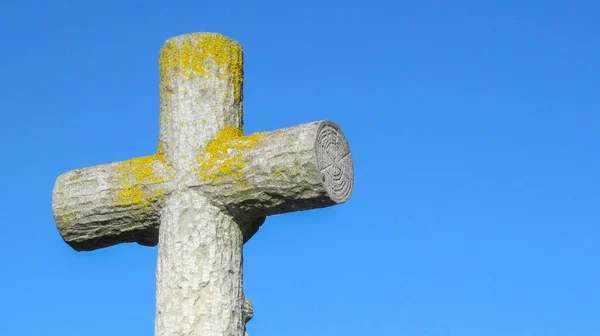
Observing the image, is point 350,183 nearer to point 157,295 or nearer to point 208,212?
point 208,212

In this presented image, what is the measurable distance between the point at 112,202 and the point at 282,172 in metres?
1.27

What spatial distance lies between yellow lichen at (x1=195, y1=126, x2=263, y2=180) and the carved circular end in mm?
432

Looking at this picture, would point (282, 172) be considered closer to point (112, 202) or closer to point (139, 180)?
point (139, 180)

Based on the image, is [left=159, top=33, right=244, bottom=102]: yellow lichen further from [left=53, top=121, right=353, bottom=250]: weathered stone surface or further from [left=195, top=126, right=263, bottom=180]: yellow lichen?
[left=53, top=121, right=353, bottom=250]: weathered stone surface

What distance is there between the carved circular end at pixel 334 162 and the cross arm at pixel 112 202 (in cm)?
102

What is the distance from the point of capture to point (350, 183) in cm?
698

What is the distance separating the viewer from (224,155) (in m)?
6.87

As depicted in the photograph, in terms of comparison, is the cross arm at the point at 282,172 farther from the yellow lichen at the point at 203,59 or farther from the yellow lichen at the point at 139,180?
the yellow lichen at the point at 203,59

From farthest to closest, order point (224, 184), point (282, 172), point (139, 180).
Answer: point (139, 180) < point (224, 184) < point (282, 172)

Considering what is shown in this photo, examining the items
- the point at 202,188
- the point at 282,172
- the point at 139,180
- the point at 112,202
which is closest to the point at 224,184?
the point at 202,188

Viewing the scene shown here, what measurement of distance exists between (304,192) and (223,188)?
53cm

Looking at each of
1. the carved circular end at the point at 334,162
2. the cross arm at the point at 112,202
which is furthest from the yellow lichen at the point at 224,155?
the carved circular end at the point at 334,162

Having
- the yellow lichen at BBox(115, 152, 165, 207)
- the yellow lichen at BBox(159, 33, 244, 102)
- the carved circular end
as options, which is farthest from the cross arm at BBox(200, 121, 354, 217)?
the yellow lichen at BBox(159, 33, 244, 102)

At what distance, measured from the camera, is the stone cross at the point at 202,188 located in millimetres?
6613
